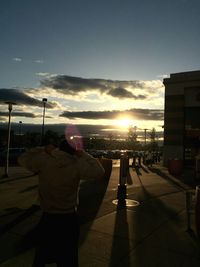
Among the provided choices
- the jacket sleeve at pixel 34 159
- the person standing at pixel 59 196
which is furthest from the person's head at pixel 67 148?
the jacket sleeve at pixel 34 159

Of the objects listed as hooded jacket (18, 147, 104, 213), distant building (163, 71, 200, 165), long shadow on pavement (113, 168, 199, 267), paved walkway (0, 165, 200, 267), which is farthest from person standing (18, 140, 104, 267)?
distant building (163, 71, 200, 165)

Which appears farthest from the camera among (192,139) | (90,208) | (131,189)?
(192,139)

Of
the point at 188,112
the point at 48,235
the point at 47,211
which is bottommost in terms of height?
the point at 48,235

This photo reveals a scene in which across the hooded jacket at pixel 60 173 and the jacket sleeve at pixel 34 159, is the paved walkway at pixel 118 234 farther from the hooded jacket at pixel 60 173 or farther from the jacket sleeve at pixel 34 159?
the jacket sleeve at pixel 34 159

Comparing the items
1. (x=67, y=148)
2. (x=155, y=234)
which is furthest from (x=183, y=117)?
(x=67, y=148)

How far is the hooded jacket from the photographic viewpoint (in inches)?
134

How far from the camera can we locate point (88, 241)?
587cm

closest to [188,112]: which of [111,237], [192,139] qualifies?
[192,139]

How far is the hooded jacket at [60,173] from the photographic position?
3.39 meters

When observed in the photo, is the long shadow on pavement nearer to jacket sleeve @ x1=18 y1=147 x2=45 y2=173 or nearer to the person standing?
the person standing

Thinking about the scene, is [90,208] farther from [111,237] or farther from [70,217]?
[70,217]

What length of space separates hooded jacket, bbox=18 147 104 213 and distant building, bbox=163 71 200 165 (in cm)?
2921

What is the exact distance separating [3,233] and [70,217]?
332cm

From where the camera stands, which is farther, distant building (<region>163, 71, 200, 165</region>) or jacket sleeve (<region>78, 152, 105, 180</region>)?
distant building (<region>163, 71, 200, 165</region>)
